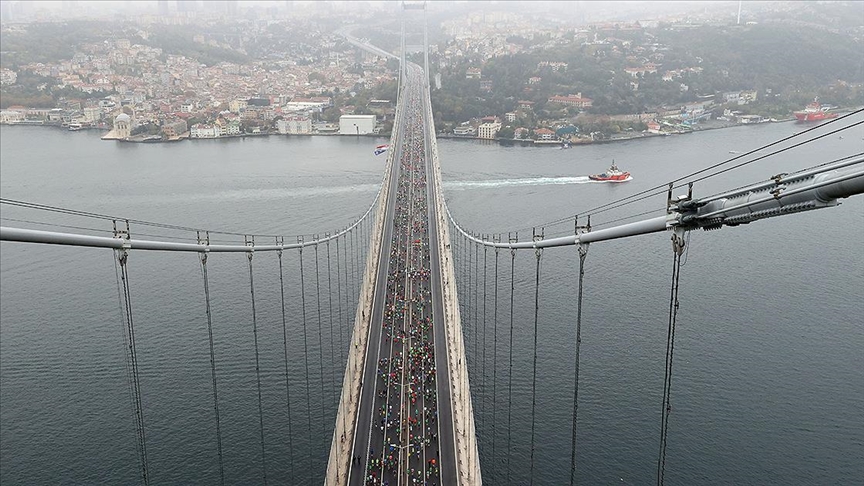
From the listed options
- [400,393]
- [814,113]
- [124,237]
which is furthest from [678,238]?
[814,113]

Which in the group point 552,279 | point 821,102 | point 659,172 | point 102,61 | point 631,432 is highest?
point 102,61

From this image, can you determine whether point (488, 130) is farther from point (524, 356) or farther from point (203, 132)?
point (524, 356)

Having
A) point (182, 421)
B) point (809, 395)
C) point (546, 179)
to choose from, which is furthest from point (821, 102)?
point (182, 421)

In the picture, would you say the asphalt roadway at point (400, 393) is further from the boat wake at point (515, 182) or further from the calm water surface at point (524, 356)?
the boat wake at point (515, 182)

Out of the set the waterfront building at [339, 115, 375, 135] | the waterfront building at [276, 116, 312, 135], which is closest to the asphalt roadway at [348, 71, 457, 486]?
the waterfront building at [339, 115, 375, 135]

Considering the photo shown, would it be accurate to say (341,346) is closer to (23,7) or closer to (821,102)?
(821,102)
